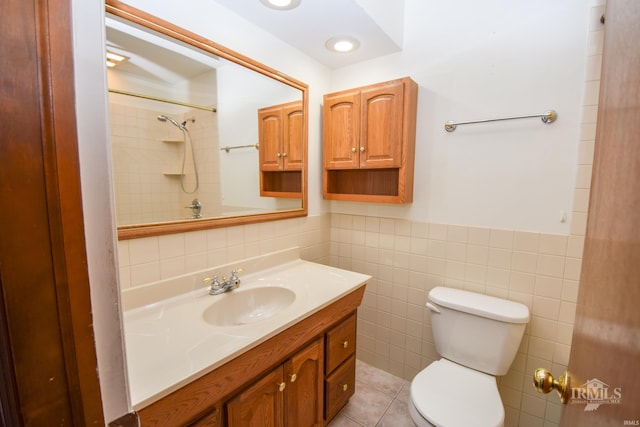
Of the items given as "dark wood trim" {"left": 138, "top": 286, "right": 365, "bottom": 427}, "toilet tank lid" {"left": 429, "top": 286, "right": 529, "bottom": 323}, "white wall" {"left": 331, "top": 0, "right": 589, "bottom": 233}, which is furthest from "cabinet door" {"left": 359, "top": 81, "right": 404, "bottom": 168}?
"dark wood trim" {"left": 138, "top": 286, "right": 365, "bottom": 427}

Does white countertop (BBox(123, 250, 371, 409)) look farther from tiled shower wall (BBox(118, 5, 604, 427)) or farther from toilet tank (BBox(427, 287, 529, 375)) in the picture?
toilet tank (BBox(427, 287, 529, 375))

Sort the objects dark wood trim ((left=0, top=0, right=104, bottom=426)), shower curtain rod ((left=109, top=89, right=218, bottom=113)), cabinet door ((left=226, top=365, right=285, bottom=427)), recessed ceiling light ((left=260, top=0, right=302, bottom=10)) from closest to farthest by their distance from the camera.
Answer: dark wood trim ((left=0, top=0, right=104, bottom=426))
cabinet door ((left=226, top=365, right=285, bottom=427))
shower curtain rod ((left=109, top=89, right=218, bottom=113))
recessed ceiling light ((left=260, top=0, right=302, bottom=10))

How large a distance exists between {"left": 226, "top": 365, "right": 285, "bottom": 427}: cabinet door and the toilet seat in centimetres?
61

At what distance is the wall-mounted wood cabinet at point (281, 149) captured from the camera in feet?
5.52

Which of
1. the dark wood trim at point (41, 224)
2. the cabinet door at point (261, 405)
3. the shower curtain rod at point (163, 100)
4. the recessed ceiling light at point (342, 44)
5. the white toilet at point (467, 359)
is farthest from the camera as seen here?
the recessed ceiling light at point (342, 44)

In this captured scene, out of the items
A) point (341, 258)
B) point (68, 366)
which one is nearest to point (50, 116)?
point (68, 366)

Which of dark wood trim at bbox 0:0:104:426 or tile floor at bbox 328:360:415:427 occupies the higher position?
dark wood trim at bbox 0:0:104:426

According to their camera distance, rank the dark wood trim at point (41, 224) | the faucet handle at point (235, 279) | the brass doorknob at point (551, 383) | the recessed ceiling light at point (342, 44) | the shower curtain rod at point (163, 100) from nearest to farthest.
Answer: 1. the dark wood trim at point (41, 224)
2. the brass doorknob at point (551, 383)
3. the shower curtain rod at point (163, 100)
4. the faucet handle at point (235, 279)
5. the recessed ceiling light at point (342, 44)

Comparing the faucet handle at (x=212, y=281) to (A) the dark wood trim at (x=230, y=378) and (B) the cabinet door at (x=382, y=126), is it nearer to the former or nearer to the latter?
(A) the dark wood trim at (x=230, y=378)

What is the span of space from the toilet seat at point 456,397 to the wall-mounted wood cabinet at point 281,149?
4.25ft

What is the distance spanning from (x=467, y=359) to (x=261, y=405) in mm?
1095

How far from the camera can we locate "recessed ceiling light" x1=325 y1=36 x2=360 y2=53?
1593mm

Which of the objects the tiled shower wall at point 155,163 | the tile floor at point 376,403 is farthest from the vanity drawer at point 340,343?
the tiled shower wall at point 155,163

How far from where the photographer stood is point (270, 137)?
1.71 m
